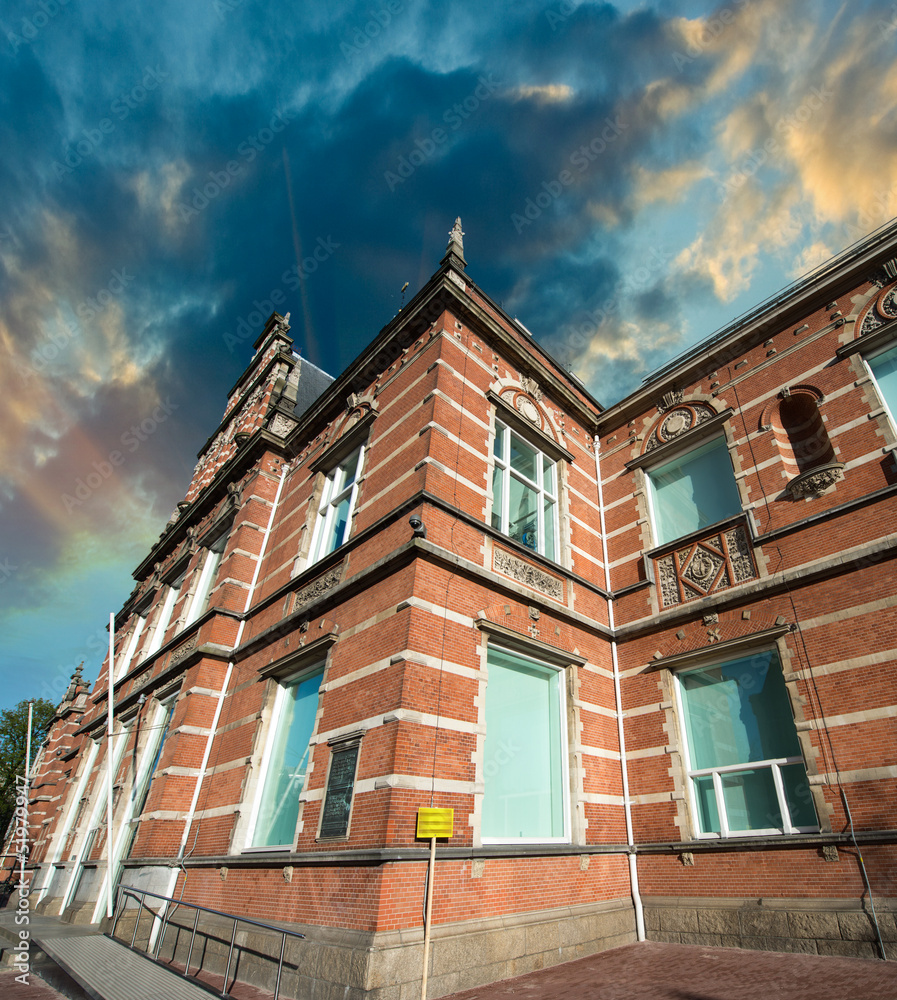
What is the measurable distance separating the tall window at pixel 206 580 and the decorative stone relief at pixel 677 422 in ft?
37.4

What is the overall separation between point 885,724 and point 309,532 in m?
10.1

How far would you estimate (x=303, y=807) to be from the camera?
7.79 metres

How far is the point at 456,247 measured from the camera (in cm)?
1209

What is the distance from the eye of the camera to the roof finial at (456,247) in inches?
461

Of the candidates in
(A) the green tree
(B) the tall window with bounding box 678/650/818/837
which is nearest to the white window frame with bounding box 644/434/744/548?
(B) the tall window with bounding box 678/650/818/837

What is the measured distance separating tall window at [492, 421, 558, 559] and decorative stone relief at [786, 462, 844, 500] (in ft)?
13.8

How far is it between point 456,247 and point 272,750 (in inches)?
414

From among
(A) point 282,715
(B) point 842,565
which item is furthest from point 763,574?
(A) point 282,715

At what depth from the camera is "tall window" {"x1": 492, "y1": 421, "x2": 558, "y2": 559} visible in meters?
10.7

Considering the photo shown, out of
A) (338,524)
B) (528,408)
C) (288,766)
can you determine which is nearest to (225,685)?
(288,766)

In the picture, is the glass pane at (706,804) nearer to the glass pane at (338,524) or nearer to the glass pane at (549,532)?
the glass pane at (549,532)

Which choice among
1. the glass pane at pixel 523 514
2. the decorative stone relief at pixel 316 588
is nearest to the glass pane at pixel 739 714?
the glass pane at pixel 523 514

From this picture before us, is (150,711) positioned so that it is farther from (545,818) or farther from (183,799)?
(545,818)

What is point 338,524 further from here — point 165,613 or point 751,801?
point 165,613
